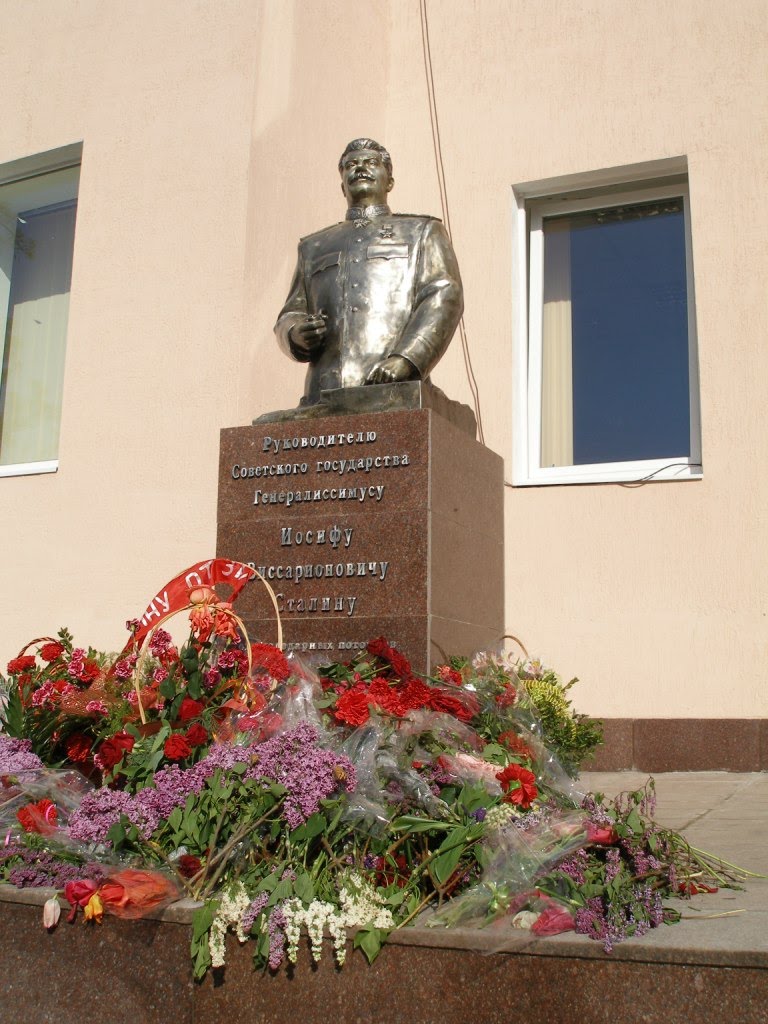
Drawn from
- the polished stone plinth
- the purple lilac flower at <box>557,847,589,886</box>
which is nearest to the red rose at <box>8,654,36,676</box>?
the polished stone plinth

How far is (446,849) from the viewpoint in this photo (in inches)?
104

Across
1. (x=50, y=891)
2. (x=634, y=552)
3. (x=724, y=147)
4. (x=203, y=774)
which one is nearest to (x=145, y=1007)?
(x=50, y=891)

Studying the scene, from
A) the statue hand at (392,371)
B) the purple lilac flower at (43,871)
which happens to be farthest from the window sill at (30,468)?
the purple lilac flower at (43,871)

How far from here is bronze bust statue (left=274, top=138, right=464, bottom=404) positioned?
5.14m

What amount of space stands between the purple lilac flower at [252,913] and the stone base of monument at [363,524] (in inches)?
77.9

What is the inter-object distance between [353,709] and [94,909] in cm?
93

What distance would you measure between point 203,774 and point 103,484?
4.29 m

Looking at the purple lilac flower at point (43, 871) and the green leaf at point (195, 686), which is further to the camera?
the green leaf at point (195, 686)

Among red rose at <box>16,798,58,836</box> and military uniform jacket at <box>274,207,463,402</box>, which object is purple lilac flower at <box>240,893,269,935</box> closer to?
red rose at <box>16,798,58,836</box>

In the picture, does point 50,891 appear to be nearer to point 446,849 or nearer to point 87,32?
point 446,849

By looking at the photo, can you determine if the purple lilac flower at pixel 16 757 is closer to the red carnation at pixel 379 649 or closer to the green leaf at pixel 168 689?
the green leaf at pixel 168 689

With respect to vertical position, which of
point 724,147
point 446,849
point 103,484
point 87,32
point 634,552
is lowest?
point 446,849

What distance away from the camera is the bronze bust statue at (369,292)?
5137mm

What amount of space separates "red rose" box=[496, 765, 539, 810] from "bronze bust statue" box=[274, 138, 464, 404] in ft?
7.89
